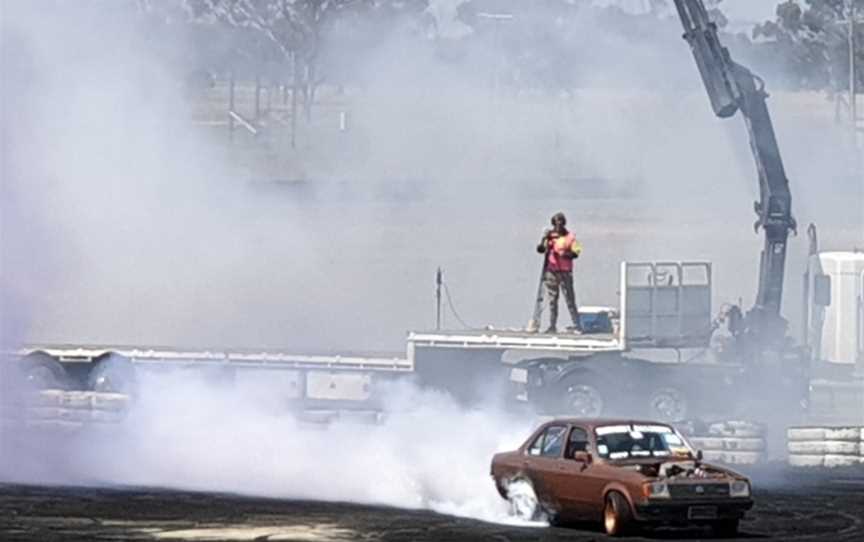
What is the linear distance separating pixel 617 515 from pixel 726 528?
1087 millimetres

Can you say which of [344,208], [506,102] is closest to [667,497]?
[344,208]

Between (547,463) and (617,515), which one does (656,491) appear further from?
(547,463)

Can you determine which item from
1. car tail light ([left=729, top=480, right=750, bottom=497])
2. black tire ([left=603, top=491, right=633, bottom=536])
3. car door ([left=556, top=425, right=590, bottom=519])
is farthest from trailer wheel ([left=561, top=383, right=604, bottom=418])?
car tail light ([left=729, top=480, right=750, bottom=497])

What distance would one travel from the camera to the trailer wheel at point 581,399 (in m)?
34.0

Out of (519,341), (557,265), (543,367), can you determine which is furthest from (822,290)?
(519,341)

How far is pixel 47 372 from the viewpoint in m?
35.4

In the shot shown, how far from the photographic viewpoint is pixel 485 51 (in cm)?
7250

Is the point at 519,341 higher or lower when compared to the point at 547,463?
higher

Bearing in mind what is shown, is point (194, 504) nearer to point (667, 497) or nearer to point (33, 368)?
point (667, 497)

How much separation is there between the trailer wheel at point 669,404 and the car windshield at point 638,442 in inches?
425

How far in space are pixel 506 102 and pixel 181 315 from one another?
2729cm

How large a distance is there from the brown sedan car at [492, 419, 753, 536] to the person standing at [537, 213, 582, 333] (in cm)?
1175

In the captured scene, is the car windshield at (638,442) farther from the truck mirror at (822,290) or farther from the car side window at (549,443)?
the truck mirror at (822,290)

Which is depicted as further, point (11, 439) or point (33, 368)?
point (33, 368)
